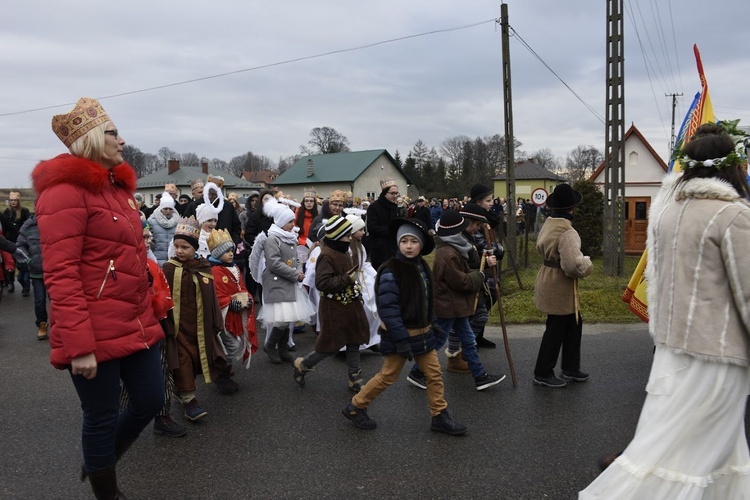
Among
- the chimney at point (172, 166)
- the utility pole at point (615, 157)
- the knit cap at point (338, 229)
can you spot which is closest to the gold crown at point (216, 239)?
the knit cap at point (338, 229)

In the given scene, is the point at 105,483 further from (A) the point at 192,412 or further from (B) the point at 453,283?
(B) the point at 453,283

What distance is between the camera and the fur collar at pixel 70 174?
107 inches

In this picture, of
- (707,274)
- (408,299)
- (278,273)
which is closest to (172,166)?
(278,273)

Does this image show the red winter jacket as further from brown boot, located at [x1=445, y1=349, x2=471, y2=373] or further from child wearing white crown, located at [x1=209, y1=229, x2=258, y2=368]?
brown boot, located at [x1=445, y1=349, x2=471, y2=373]

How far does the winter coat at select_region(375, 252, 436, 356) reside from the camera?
4176 mm

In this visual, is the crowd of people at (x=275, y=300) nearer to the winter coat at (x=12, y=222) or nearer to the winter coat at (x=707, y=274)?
the winter coat at (x=707, y=274)

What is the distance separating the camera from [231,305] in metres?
5.32

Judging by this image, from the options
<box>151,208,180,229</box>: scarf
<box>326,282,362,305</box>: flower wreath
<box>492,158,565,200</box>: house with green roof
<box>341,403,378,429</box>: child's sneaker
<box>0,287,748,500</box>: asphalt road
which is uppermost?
<box>492,158,565,200</box>: house with green roof

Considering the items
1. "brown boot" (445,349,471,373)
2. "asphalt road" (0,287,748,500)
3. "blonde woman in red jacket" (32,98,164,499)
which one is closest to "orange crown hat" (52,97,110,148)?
"blonde woman in red jacket" (32,98,164,499)

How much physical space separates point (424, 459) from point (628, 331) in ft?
15.3

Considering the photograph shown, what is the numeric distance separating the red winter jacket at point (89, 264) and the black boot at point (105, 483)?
0.67 m

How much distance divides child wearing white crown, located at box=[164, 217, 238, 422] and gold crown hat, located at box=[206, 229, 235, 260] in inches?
18.9

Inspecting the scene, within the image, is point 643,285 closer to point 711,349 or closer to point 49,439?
point 711,349

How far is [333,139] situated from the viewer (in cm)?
8000
